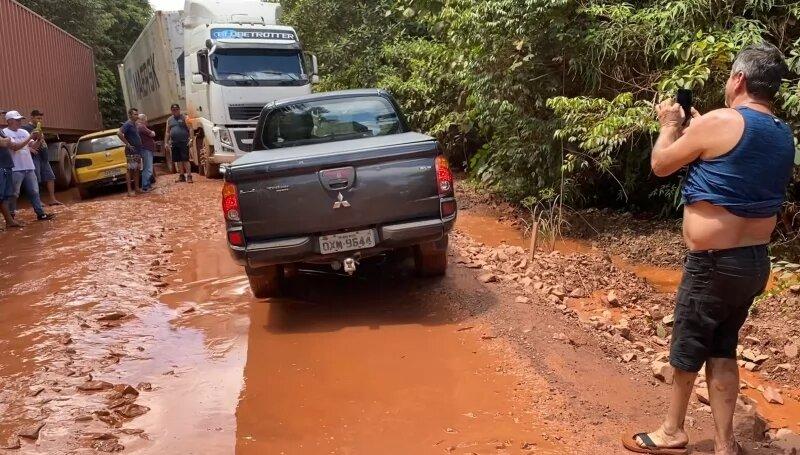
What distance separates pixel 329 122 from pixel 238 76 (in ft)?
24.2

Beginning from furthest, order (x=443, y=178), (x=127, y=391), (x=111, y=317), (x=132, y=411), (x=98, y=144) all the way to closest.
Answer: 1. (x=98, y=144)
2. (x=111, y=317)
3. (x=443, y=178)
4. (x=127, y=391)
5. (x=132, y=411)

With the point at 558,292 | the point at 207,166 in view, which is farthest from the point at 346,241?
the point at 207,166

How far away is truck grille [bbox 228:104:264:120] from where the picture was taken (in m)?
12.4

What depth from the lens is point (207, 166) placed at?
45.1 ft

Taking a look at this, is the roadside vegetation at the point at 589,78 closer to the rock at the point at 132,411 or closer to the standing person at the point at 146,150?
the rock at the point at 132,411

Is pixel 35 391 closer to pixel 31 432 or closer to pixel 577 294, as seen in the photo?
pixel 31 432

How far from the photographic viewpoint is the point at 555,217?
729 cm

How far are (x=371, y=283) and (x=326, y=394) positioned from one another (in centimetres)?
212

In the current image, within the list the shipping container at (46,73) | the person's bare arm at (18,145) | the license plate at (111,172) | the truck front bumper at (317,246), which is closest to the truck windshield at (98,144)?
the license plate at (111,172)

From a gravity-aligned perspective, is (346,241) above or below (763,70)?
below

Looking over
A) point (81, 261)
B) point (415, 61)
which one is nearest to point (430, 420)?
point (81, 261)

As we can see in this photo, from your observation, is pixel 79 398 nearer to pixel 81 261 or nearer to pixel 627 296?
pixel 81 261

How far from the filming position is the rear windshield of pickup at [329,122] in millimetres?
5898

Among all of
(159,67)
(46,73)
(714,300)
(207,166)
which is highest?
(159,67)
